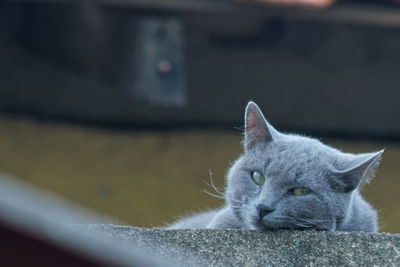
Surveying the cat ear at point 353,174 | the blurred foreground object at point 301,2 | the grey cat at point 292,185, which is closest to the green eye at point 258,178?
the grey cat at point 292,185

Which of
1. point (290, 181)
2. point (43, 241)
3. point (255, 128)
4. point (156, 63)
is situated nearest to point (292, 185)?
point (290, 181)

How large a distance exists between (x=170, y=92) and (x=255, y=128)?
83.8 inches

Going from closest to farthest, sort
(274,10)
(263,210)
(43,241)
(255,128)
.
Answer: (43,241) → (263,210) → (255,128) → (274,10)

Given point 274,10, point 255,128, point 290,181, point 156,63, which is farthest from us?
point 156,63

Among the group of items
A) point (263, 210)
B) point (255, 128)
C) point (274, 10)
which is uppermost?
point (274, 10)

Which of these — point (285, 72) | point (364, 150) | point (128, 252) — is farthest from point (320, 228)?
point (364, 150)

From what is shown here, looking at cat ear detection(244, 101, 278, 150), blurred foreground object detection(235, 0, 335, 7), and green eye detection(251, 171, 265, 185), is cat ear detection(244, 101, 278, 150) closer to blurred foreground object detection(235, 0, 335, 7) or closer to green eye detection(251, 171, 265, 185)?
green eye detection(251, 171, 265, 185)

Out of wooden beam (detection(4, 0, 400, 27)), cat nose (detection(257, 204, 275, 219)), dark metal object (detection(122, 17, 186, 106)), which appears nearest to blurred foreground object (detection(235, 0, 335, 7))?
wooden beam (detection(4, 0, 400, 27))

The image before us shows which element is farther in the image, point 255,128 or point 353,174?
point 255,128

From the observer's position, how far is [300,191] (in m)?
2.15

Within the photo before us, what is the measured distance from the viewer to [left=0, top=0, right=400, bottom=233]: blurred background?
4.22 meters

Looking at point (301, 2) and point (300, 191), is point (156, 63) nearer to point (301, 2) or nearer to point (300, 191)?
point (301, 2)

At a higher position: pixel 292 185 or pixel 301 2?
pixel 301 2

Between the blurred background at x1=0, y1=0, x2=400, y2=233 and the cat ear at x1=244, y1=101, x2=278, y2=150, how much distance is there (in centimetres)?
166
